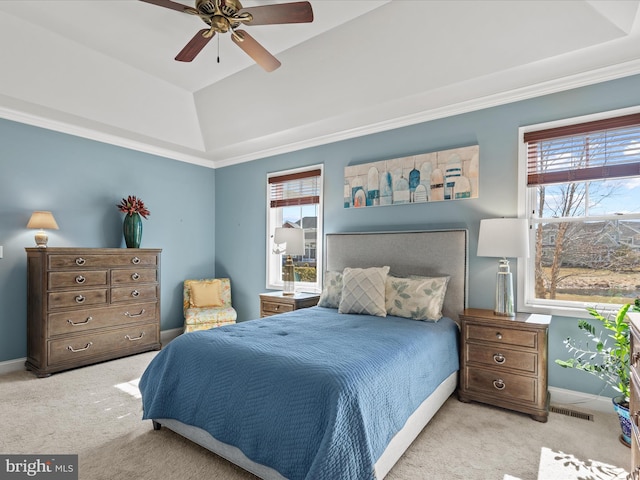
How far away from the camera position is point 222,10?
6.67 ft

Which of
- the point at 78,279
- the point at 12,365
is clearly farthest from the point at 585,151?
the point at 12,365

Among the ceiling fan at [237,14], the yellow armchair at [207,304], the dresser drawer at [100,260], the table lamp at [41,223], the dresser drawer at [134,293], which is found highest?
the ceiling fan at [237,14]

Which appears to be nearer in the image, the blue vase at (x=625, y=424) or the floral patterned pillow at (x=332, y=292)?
the blue vase at (x=625, y=424)

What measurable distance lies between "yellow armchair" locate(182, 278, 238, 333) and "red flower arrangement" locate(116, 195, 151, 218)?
1.11m

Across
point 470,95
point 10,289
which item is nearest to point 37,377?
point 10,289

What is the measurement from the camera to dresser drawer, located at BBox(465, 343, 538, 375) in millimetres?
2542

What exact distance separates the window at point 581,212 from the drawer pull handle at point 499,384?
2.37 feet

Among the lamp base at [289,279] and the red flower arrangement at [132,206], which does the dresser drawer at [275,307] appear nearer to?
the lamp base at [289,279]

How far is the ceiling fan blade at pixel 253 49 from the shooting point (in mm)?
2238

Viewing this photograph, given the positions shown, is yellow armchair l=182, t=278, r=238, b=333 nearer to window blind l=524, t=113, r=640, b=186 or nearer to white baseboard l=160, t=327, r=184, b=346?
white baseboard l=160, t=327, r=184, b=346

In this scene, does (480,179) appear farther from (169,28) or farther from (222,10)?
(169,28)

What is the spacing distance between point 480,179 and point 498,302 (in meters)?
1.13

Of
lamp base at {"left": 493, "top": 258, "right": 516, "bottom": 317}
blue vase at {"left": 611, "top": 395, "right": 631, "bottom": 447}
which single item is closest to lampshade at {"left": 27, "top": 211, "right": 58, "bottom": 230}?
lamp base at {"left": 493, "top": 258, "right": 516, "bottom": 317}

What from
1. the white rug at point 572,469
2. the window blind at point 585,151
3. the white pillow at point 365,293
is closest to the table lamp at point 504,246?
the window blind at point 585,151
